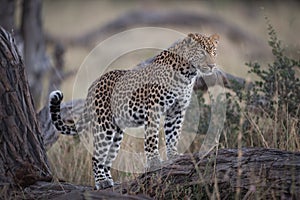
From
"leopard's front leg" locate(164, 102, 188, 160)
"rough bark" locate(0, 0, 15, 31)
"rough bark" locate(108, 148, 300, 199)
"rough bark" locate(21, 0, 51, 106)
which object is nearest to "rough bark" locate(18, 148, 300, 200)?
"rough bark" locate(108, 148, 300, 199)

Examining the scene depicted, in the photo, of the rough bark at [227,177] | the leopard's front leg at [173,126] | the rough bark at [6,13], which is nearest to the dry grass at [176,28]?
the rough bark at [227,177]

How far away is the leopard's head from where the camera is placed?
19.2 feet

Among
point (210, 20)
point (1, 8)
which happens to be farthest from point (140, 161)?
point (210, 20)

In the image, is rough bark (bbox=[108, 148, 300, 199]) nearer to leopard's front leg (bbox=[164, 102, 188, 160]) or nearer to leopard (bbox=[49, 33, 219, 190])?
leopard (bbox=[49, 33, 219, 190])

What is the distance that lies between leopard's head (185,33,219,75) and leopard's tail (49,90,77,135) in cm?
133

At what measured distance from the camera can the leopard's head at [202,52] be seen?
5859mm

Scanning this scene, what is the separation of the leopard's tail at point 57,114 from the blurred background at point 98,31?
0.42m

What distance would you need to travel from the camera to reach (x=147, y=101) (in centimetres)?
596

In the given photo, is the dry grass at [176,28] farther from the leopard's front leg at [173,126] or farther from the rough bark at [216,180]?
the leopard's front leg at [173,126]

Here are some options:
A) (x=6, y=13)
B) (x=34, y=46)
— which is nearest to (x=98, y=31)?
(x=34, y=46)

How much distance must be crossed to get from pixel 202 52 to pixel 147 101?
0.72m

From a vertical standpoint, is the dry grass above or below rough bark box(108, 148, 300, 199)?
above

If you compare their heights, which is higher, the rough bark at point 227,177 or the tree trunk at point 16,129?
the tree trunk at point 16,129

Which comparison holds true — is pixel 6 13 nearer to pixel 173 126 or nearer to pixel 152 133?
pixel 173 126
